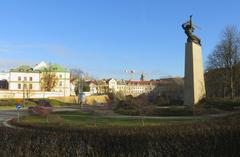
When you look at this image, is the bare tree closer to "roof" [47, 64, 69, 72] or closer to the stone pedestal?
the stone pedestal

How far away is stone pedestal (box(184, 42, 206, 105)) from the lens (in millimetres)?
39719

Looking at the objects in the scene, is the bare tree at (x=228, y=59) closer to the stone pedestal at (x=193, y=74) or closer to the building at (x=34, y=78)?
the stone pedestal at (x=193, y=74)

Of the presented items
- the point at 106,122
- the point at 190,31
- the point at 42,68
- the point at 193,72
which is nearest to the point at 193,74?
the point at 193,72

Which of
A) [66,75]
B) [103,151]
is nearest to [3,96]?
[66,75]

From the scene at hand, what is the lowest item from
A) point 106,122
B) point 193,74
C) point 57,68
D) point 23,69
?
point 106,122

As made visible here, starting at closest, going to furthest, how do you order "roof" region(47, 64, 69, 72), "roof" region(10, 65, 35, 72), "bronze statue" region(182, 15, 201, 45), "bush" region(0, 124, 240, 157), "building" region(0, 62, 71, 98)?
1. "bush" region(0, 124, 240, 157)
2. "bronze statue" region(182, 15, 201, 45)
3. "building" region(0, 62, 71, 98)
4. "roof" region(10, 65, 35, 72)
5. "roof" region(47, 64, 69, 72)

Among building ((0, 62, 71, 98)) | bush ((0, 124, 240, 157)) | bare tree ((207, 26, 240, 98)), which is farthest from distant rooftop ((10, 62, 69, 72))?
bush ((0, 124, 240, 157))

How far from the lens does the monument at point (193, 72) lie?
3975 centimetres

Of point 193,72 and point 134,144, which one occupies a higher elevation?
point 193,72

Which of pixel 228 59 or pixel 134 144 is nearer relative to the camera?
pixel 134 144

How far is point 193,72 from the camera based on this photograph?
1561 inches

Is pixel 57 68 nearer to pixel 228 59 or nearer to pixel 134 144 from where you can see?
pixel 228 59

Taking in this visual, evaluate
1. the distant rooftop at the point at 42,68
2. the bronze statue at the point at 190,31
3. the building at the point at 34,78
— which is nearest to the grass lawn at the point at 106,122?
the bronze statue at the point at 190,31

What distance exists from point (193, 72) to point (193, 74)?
0.66ft
